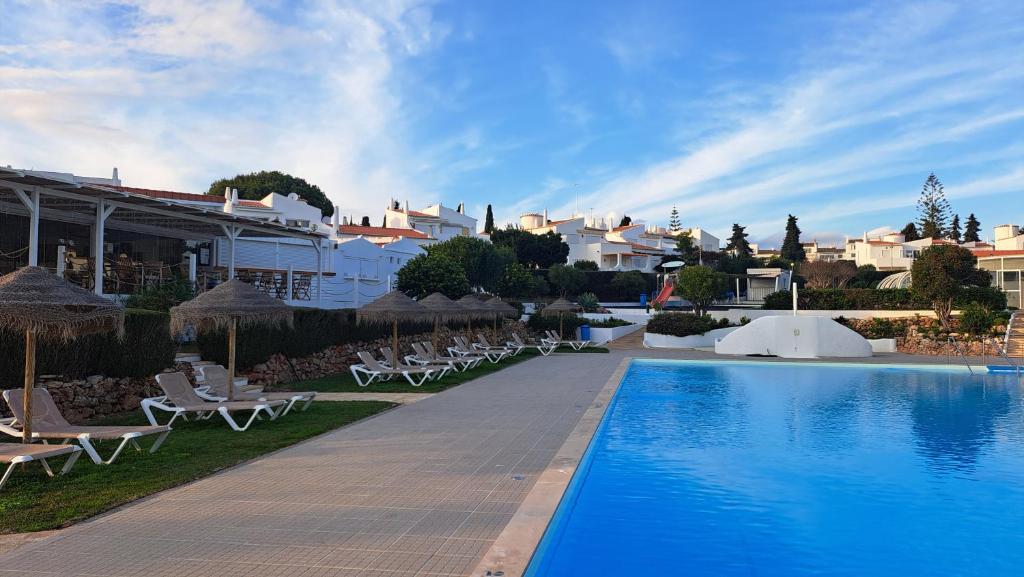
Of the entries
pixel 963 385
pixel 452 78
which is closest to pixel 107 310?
pixel 452 78

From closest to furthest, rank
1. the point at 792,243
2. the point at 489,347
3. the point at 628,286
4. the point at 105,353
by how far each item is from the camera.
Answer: the point at 105,353
the point at 489,347
the point at 628,286
the point at 792,243

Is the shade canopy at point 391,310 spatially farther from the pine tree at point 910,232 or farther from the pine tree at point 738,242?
the pine tree at point 910,232

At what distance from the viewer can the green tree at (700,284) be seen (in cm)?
3478

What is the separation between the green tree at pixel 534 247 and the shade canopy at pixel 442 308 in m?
44.7

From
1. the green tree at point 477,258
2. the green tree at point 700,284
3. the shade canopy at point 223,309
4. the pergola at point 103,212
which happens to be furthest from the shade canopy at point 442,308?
the green tree at point 700,284

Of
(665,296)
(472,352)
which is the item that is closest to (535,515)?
(472,352)

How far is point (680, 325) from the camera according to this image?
28.7 m

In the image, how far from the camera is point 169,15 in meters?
14.6

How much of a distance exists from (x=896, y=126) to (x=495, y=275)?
2207 centimetres

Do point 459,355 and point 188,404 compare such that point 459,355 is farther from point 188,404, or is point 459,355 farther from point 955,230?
point 955,230

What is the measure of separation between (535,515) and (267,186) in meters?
69.9

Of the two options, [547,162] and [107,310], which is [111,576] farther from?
[547,162]

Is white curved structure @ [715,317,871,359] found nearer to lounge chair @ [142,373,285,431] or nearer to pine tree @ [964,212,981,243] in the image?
lounge chair @ [142,373,285,431]

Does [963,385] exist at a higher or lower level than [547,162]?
lower
